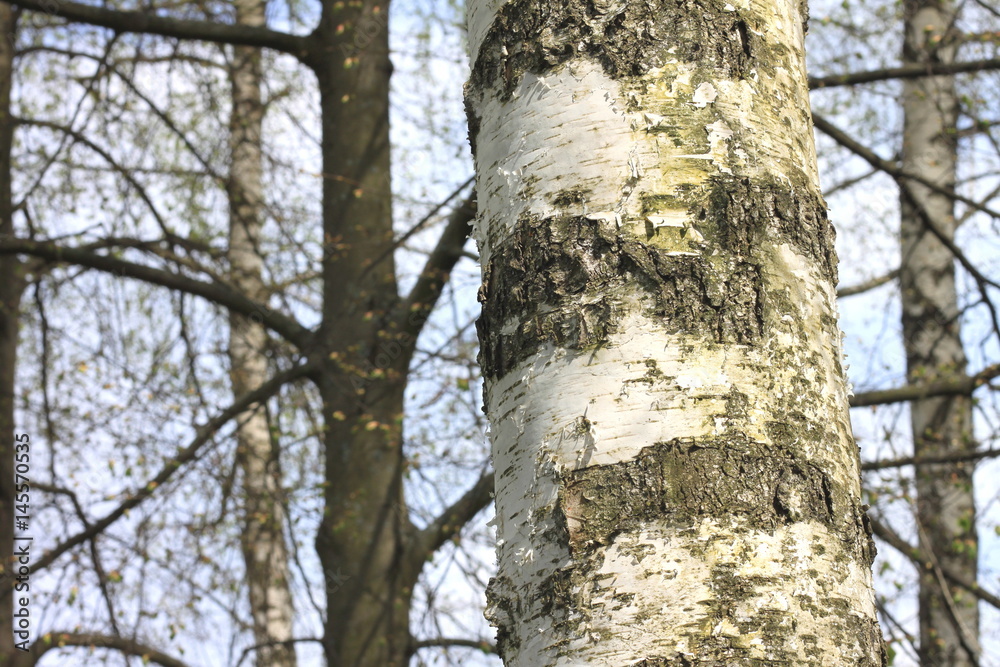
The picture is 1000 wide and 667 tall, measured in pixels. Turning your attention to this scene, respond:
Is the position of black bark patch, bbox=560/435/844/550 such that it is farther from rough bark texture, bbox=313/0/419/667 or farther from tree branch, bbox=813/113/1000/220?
tree branch, bbox=813/113/1000/220

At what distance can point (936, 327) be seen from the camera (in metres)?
5.60

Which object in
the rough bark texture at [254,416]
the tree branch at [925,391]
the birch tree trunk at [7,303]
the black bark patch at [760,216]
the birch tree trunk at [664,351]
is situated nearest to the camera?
the birch tree trunk at [664,351]

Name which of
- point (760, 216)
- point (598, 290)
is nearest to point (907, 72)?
point (760, 216)

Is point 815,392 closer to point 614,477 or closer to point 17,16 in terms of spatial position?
point 614,477

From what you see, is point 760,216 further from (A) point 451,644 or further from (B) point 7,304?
(B) point 7,304

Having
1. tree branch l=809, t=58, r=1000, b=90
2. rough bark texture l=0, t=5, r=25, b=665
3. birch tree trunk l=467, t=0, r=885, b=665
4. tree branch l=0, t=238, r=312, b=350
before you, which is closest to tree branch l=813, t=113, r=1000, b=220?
tree branch l=809, t=58, r=1000, b=90

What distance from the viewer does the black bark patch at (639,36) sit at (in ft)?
3.77

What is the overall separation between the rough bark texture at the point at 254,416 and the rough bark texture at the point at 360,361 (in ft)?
1.32

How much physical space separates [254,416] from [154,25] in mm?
1906

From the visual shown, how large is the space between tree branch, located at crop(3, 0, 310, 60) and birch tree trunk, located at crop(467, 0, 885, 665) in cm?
345

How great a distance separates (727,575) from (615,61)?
2.01ft

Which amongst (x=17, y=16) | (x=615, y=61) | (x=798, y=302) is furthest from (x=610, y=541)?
(x=17, y=16)

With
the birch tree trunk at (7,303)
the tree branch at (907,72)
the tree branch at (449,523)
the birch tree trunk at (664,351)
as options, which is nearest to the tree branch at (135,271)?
the tree branch at (449,523)

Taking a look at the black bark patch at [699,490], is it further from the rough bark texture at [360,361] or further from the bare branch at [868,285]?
the bare branch at [868,285]
